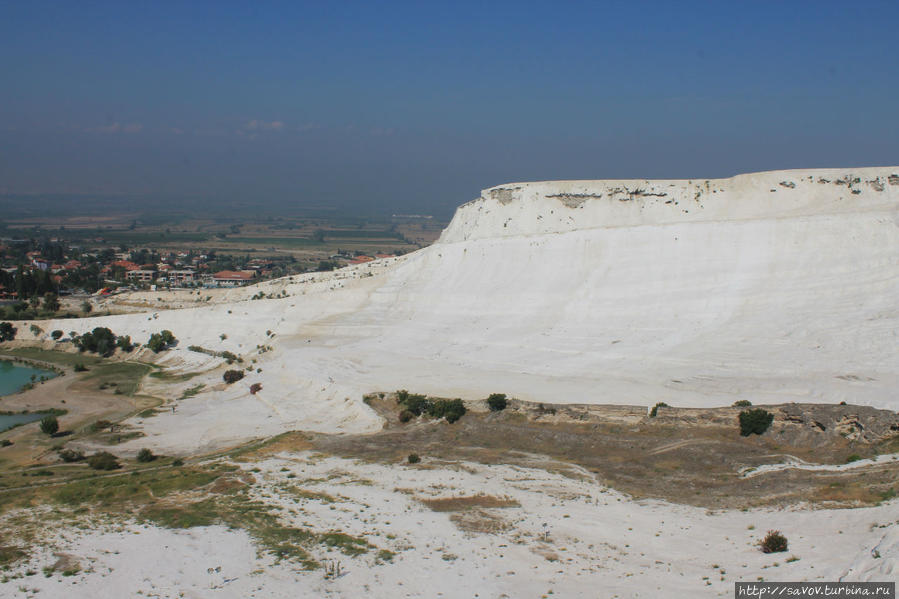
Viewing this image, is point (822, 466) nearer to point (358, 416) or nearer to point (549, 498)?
point (549, 498)

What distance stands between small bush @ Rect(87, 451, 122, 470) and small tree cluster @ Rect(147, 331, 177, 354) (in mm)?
25321

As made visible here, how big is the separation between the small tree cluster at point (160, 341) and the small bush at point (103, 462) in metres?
25.3

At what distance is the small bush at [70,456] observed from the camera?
3024cm

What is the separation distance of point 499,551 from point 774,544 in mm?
6612

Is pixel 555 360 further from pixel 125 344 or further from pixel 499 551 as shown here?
pixel 125 344

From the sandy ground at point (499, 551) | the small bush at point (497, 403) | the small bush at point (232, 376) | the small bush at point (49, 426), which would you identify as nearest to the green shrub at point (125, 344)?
the small bush at point (232, 376)

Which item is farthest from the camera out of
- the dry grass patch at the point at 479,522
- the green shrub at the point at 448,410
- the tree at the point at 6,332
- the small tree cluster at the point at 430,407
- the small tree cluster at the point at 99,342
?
the tree at the point at 6,332

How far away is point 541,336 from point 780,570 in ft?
97.4

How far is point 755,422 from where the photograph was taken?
28359mm

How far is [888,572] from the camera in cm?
1437

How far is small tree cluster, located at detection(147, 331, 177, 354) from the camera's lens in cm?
5394

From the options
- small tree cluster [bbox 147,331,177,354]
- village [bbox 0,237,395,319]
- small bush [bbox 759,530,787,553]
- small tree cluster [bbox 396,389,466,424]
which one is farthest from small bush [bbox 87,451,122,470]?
village [bbox 0,237,395,319]

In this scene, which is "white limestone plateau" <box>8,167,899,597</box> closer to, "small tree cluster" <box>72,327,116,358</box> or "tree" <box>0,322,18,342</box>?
"small tree cluster" <box>72,327,116,358</box>

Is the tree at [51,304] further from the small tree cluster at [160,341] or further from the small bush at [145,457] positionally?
the small bush at [145,457]
